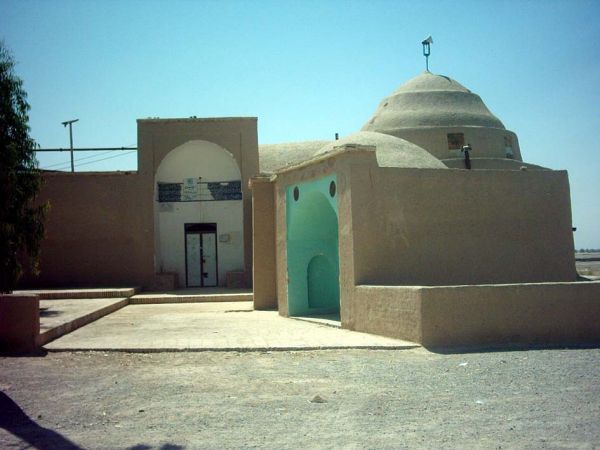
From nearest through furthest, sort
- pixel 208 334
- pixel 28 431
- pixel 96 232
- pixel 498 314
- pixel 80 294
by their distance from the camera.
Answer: pixel 28 431, pixel 498 314, pixel 208 334, pixel 80 294, pixel 96 232

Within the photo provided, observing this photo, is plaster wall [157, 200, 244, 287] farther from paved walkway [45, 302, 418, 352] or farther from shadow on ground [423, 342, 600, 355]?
shadow on ground [423, 342, 600, 355]

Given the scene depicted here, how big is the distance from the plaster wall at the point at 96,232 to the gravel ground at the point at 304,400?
1050cm

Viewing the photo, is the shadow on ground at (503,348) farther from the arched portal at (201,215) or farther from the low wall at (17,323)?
the arched portal at (201,215)

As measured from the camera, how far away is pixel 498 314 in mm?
8094

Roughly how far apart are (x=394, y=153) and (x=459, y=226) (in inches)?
103

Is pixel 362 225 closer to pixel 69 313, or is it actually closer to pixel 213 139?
pixel 69 313

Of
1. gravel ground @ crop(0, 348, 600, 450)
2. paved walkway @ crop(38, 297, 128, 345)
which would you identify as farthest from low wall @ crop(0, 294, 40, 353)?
gravel ground @ crop(0, 348, 600, 450)

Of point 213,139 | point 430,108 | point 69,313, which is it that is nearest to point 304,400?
point 69,313

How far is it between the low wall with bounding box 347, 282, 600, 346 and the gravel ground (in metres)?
0.47

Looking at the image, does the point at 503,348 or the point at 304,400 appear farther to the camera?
the point at 503,348

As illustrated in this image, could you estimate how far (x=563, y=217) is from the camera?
37.6ft

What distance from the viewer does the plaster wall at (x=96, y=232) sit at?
17953mm

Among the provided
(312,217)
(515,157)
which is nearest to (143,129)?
(312,217)

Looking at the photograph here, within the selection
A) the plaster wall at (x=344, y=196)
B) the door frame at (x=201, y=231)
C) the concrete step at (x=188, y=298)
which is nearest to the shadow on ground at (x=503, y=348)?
the plaster wall at (x=344, y=196)
